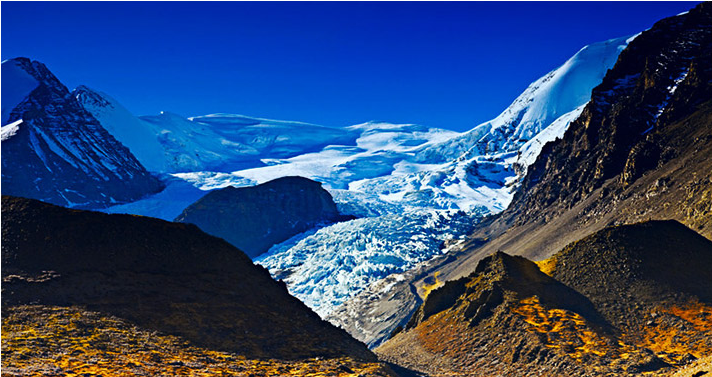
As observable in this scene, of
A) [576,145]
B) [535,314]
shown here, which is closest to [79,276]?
[535,314]

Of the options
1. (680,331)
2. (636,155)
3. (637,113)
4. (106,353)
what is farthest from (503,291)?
(637,113)

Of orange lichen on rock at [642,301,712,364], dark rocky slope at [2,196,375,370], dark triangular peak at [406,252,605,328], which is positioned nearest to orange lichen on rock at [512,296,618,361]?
dark triangular peak at [406,252,605,328]

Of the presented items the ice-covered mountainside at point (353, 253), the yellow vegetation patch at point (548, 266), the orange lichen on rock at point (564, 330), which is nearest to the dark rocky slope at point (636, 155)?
the ice-covered mountainside at point (353, 253)

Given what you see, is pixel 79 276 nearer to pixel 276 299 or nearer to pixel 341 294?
pixel 276 299

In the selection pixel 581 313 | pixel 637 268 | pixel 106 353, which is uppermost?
pixel 106 353

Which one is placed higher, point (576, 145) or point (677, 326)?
point (576, 145)

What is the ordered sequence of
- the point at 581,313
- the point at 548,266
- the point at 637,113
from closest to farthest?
the point at 581,313 < the point at 548,266 < the point at 637,113

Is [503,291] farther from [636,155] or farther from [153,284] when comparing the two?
[636,155]
